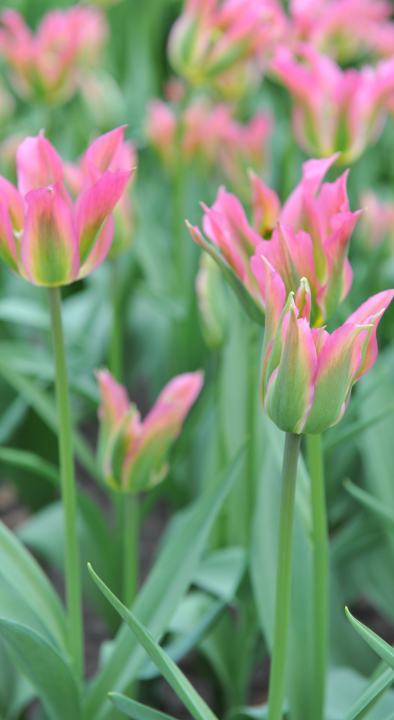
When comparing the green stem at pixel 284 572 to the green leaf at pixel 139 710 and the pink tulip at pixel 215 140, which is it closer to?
the green leaf at pixel 139 710

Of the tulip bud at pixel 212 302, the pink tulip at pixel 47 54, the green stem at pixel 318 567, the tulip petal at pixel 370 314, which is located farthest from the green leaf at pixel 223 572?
the pink tulip at pixel 47 54

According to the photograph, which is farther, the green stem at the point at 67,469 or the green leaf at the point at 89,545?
the green leaf at the point at 89,545

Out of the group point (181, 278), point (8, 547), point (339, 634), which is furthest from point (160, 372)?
point (8, 547)

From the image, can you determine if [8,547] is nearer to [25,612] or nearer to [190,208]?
[25,612]

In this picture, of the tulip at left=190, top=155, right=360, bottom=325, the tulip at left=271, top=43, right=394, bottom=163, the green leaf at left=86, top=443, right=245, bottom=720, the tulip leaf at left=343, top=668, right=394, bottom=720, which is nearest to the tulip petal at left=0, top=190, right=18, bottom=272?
the tulip at left=190, top=155, right=360, bottom=325

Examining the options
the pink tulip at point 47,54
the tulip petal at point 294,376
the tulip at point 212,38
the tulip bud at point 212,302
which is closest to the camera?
the tulip petal at point 294,376

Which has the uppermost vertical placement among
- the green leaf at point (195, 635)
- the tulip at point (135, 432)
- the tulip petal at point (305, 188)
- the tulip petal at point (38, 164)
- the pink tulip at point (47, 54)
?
the pink tulip at point (47, 54)

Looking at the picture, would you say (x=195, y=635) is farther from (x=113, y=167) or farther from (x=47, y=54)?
(x=47, y=54)
